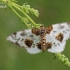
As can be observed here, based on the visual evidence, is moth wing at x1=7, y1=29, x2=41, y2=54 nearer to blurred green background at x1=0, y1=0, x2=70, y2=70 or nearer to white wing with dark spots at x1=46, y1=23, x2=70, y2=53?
white wing with dark spots at x1=46, y1=23, x2=70, y2=53

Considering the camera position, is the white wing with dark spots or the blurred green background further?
the blurred green background

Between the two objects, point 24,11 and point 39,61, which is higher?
point 39,61

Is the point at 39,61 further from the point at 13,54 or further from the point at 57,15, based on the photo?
the point at 57,15

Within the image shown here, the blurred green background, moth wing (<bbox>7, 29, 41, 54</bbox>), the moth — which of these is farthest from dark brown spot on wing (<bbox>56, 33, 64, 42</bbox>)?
the blurred green background

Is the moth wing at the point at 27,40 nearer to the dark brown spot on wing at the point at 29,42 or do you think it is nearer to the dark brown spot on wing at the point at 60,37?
the dark brown spot on wing at the point at 29,42

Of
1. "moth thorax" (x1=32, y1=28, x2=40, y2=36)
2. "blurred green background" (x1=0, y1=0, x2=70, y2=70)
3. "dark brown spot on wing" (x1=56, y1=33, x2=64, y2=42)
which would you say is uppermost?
"blurred green background" (x1=0, y1=0, x2=70, y2=70)

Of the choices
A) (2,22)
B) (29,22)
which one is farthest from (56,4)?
(29,22)
